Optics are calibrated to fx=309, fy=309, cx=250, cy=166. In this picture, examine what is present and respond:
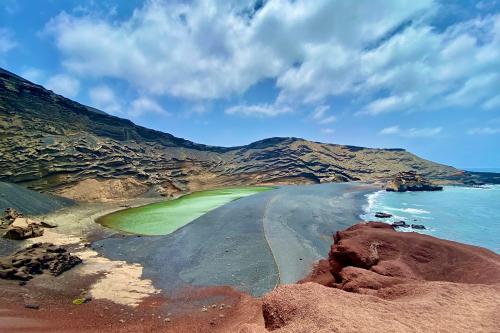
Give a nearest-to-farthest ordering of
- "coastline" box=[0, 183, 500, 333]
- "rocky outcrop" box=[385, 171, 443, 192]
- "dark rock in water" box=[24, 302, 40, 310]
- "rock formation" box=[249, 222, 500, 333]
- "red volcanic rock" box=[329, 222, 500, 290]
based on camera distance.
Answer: "rock formation" box=[249, 222, 500, 333]
"red volcanic rock" box=[329, 222, 500, 290]
"coastline" box=[0, 183, 500, 333]
"dark rock in water" box=[24, 302, 40, 310]
"rocky outcrop" box=[385, 171, 443, 192]

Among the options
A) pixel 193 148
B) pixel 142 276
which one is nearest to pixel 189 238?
pixel 142 276

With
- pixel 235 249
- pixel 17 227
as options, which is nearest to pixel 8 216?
pixel 17 227

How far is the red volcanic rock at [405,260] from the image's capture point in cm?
1305

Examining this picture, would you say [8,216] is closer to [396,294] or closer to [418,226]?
[396,294]

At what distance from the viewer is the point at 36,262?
24.8 meters

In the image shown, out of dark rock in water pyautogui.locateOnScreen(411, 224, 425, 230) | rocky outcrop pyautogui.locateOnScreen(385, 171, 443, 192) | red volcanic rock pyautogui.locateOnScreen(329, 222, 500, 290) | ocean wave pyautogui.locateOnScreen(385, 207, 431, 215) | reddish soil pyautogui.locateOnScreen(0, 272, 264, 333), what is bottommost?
reddish soil pyautogui.locateOnScreen(0, 272, 264, 333)

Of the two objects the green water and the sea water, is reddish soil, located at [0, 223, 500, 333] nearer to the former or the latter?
the green water

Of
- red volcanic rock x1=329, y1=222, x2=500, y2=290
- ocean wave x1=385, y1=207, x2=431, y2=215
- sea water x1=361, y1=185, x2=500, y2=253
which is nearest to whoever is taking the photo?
red volcanic rock x1=329, y1=222, x2=500, y2=290

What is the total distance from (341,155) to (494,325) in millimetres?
182388

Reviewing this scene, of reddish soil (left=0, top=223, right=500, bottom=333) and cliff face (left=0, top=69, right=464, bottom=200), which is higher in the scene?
cliff face (left=0, top=69, right=464, bottom=200)

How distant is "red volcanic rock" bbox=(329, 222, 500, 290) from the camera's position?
1305 cm

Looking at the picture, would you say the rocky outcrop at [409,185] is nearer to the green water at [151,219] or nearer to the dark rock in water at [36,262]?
the green water at [151,219]

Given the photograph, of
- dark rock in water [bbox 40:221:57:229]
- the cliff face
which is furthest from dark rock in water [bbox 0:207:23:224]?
the cliff face

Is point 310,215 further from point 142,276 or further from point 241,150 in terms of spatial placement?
point 241,150
